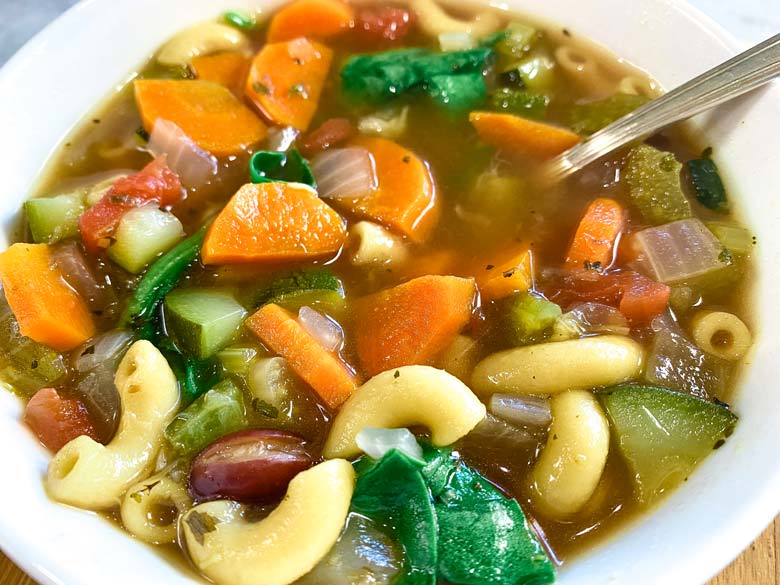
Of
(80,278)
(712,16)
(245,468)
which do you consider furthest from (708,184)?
(80,278)

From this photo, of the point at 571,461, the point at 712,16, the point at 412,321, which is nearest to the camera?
the point at 571,461

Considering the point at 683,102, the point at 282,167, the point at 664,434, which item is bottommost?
the point at 664,434

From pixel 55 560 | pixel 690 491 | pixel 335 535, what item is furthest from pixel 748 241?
pixel 55 560

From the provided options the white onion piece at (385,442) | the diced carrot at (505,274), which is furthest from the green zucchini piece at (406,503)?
the diced carrot at (505,274)

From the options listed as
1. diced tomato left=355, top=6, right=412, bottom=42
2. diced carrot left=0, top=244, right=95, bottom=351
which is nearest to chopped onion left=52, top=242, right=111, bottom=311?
diced carrot left=0, top=244, right=95, bottom=351

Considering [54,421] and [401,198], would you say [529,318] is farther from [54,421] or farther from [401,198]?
[54,421]

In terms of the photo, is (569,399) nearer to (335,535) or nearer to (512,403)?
(512,403)

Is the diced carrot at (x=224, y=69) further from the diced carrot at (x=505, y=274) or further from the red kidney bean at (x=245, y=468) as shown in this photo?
the red kidney bean at (x=245, y=468)

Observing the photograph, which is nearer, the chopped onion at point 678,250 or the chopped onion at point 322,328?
the chopped onion at point 322,328
